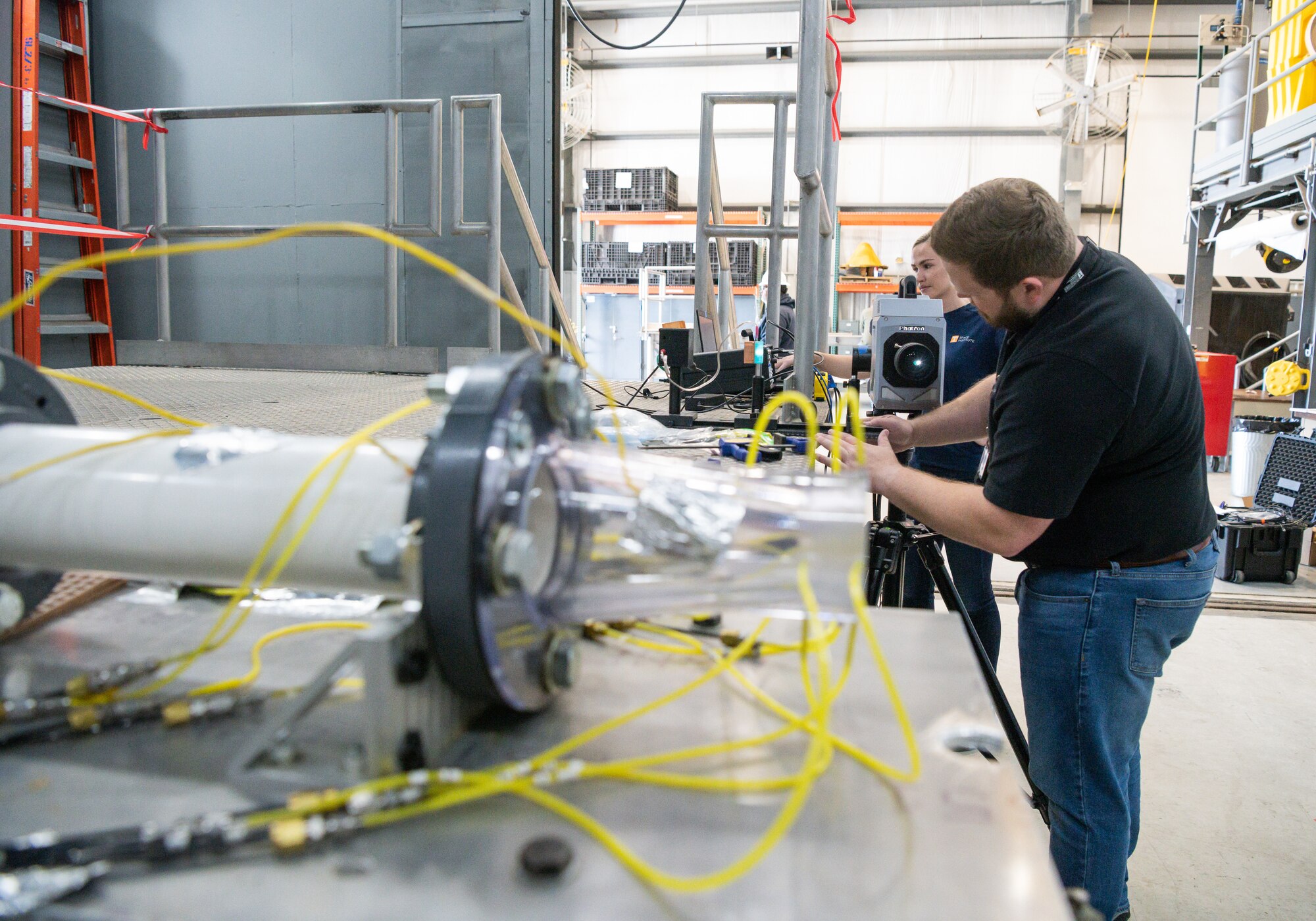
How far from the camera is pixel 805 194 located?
2.00 m

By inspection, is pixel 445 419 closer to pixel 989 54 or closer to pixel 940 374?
pixel 940 374

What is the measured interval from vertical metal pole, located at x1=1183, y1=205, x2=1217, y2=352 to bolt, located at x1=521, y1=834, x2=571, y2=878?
7016 mm

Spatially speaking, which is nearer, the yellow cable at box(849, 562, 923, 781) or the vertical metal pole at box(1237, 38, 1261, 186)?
the yellow cable at box(849, 562, 923, 781)

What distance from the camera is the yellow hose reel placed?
4.62 meters

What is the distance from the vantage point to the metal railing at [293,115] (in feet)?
11.1

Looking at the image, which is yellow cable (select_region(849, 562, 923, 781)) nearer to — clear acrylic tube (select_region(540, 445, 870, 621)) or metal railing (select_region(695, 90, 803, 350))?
clear acrylic tube (select_region(540, 445, 870, 621))

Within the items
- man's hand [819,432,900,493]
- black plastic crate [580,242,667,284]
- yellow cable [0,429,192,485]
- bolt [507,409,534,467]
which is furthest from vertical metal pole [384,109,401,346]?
black plastic crate [580,242,667,284]

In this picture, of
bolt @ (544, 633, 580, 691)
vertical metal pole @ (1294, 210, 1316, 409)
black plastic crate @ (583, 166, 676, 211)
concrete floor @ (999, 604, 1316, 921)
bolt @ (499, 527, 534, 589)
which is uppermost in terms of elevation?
black plastic crate @ (583, 166, 676, 211)

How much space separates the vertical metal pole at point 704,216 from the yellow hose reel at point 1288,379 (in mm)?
3205

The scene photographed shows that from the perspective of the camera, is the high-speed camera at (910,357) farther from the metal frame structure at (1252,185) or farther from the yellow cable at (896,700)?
the metal frame structure at (1252,185)

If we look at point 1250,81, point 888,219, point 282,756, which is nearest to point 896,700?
point 282,756

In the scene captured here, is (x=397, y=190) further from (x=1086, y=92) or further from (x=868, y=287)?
(x=1086, y=92)

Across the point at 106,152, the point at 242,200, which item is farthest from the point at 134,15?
the point at 242,200

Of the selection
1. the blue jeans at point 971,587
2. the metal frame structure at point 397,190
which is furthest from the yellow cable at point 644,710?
the metal frame structure at point 397,190
